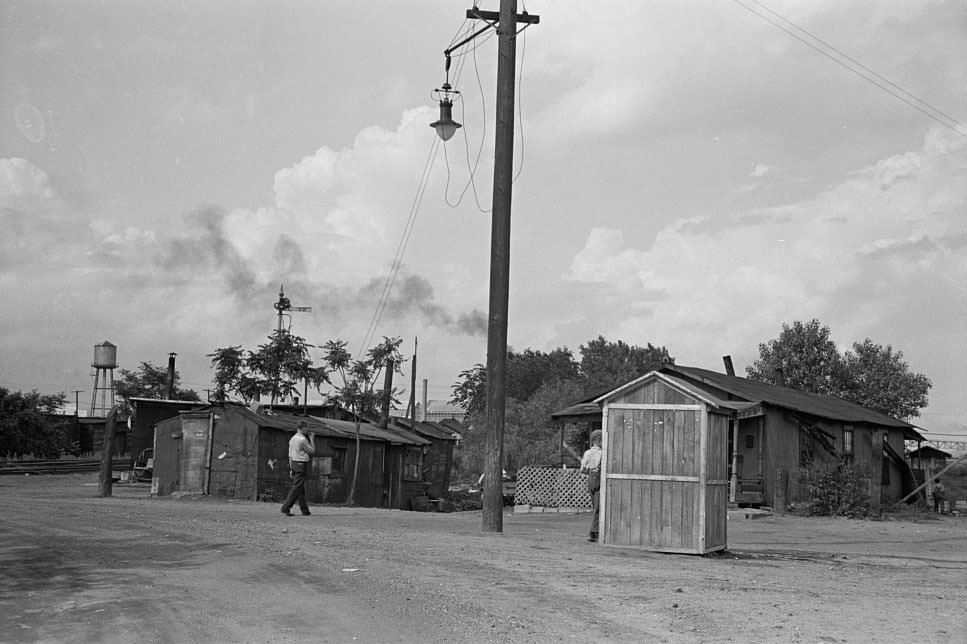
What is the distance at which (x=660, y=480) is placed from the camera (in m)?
15.1

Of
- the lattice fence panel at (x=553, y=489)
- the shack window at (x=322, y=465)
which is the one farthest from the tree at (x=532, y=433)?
the lattice fence panel at (x=553, y=489)

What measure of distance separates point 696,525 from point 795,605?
481 cm

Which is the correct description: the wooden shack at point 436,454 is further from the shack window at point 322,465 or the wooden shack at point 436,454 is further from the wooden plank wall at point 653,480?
the wooden plank wall at point 653,480

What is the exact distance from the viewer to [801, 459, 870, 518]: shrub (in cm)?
2877

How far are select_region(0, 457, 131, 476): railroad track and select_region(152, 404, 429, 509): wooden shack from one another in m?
18.6

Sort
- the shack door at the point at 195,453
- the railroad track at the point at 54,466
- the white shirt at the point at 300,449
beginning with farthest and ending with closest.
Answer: the railroad track at the point at 54,466, the shack door at the point at 195,453, the white shirt at the point at 300,449

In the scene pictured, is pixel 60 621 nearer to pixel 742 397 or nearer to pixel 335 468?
pixel 742 397

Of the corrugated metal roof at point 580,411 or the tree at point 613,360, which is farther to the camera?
the tree at point 613,360

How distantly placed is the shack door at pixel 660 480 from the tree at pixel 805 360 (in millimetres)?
46132

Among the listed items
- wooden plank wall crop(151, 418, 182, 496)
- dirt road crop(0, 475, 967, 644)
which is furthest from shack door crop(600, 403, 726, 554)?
wooden plank wall crop(151, 418, 182, 496)

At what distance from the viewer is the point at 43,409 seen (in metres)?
64.6

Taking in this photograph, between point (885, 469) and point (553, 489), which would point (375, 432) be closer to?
point (553, 489)

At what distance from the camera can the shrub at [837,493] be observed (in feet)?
94.4

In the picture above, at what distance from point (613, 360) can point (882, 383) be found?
33.0m
